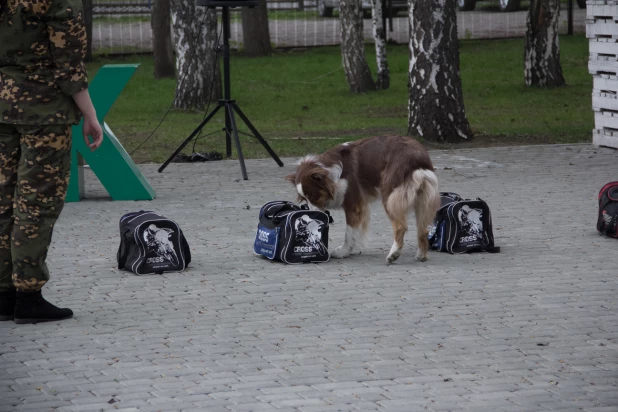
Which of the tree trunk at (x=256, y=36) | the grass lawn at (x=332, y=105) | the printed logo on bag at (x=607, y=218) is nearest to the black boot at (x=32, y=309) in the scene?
the printed logo on bag at (x=607, y=218)

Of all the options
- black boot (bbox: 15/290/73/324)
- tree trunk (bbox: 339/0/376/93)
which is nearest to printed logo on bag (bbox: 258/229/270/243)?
black boot (bbox: 15/290/73/324)

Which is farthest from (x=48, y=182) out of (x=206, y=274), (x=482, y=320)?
(x=482, y=320)

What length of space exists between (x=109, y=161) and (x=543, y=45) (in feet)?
41.9

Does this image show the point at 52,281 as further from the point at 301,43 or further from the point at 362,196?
the point at 301,43

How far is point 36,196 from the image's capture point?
6.23 m

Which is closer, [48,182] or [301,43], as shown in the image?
[48,182]

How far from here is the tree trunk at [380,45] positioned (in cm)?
2206

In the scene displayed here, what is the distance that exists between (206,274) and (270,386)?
267 cm

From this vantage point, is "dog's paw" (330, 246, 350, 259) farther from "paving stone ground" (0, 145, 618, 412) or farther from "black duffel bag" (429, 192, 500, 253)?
"black duffel bag" (429, 192, 500, 253)

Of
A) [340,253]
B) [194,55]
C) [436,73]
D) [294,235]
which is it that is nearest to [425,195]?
[340,253]

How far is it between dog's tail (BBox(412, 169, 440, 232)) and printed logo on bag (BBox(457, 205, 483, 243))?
0.49m

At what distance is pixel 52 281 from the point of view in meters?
7.74

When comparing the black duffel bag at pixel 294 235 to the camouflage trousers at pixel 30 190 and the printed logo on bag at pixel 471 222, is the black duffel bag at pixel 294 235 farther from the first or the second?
the camouflage trousers at pixel 30 190

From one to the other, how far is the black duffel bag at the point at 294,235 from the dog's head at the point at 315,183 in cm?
12
